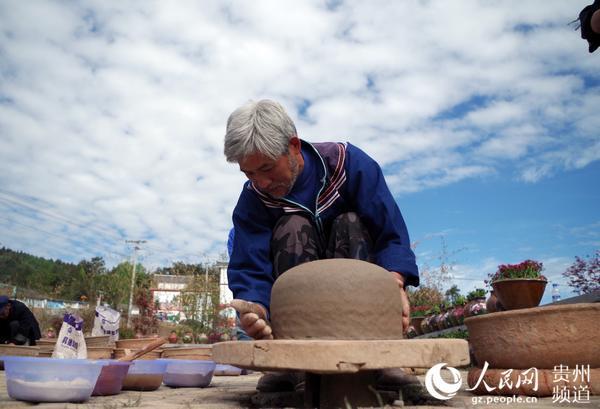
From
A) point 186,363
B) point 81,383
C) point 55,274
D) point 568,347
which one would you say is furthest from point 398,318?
point 55,274

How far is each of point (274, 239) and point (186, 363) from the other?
140 centimetres

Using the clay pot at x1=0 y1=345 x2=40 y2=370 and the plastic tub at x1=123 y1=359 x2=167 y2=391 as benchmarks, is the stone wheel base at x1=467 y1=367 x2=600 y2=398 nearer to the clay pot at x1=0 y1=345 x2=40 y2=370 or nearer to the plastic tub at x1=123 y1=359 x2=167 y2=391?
the plastic tub at x1=123 y1=359 x2=167 y2=391

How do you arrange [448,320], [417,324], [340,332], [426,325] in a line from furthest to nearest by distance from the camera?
[417,324] → [426,325] → [448,320] → [340,332]

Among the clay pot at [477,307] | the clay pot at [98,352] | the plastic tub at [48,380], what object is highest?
the clay pot at [477,307]

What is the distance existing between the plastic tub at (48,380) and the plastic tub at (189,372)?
1.13 m

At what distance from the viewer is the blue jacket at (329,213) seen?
105 inches

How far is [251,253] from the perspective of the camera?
2783 mm

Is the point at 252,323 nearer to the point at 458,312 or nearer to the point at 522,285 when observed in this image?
the point at 522,285

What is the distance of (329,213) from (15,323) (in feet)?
24.6

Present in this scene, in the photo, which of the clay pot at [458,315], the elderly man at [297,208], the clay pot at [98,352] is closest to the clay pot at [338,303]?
the elderly man at [297,208]

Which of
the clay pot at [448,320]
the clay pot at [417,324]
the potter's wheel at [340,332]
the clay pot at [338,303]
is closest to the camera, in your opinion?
the potter's wheel at [340,332]

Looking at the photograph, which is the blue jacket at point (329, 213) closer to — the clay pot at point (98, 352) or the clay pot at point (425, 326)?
the clay pot at point (98, 352)

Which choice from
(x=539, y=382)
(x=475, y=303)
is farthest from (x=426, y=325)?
(x=539, y=382)
